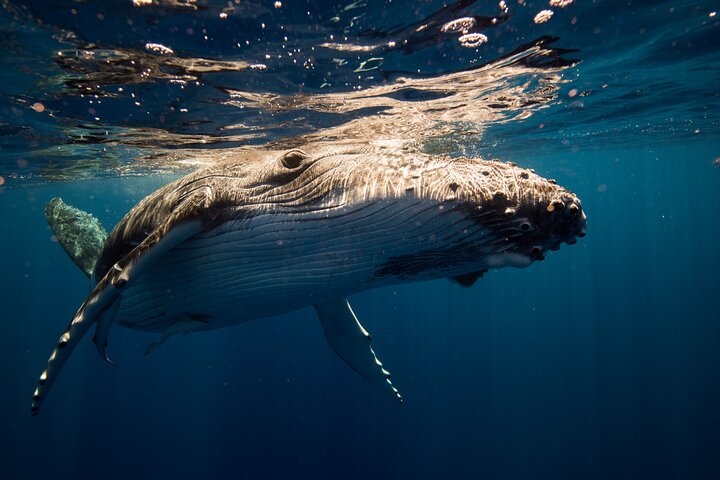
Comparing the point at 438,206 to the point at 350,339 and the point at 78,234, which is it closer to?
the point at 350,339

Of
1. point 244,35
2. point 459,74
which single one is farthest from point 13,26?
point 459,74

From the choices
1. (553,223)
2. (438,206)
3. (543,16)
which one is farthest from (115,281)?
(543,16)

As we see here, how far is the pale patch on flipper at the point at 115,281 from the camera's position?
3.31 m

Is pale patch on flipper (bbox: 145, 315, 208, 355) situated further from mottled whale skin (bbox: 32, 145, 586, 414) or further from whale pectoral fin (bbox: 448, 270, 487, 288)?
whale pectoral fin (bbox: 448, 270, 487, 288)

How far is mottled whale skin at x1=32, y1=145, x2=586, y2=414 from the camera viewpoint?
2.65 m

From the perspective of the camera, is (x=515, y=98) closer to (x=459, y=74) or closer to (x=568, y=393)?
(x=459, y=74)

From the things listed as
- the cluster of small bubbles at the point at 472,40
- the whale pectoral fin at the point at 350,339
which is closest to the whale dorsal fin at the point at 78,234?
the whale pectoral fin at the point at 350,339

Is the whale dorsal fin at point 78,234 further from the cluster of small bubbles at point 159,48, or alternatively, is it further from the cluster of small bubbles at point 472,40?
the cluster of small bubbles at point 472,40

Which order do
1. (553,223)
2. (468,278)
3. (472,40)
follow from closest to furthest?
(553,223) → (468,278) → (472,40)

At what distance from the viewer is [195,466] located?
134 ft

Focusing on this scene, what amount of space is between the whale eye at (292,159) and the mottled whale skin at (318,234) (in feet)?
0.03

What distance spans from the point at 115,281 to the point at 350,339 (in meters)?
4.14

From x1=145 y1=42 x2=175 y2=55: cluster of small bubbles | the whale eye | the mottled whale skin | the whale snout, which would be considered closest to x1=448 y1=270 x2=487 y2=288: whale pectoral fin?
the mottled whale skin

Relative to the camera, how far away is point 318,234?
3266 mm
